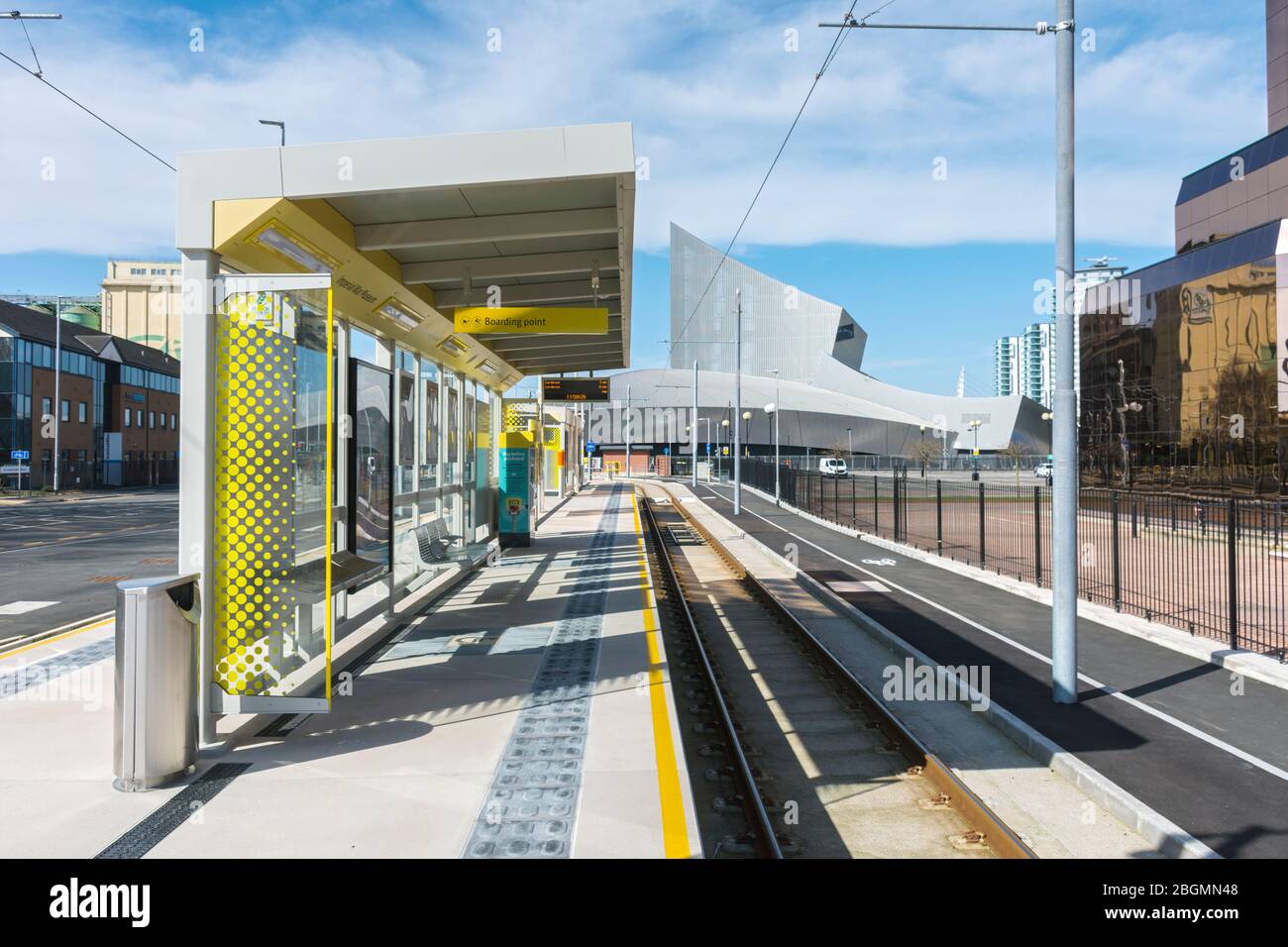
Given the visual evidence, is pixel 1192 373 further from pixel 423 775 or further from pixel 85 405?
pixel 85 405

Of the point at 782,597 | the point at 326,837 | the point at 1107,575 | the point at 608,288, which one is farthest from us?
the point at 1107,575

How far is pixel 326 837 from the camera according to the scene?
4664 mm

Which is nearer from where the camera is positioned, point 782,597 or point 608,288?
point 608,288

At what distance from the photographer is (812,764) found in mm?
7074

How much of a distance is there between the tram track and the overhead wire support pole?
5.66 ft

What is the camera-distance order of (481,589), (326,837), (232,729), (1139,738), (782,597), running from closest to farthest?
(326,837)
(232,729)
(1139,738)
(481,589)
(782,597)

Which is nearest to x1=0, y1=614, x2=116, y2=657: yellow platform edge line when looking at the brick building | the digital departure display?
the digital departure display

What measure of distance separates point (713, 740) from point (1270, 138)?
3598 centimetres

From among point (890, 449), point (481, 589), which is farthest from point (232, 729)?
point (890, 449)

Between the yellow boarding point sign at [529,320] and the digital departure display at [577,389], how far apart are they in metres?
14.9

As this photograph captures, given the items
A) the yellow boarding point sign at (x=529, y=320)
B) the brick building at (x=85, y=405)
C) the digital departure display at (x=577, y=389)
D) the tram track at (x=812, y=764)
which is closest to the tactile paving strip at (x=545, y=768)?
the tram track at (x=812, y=764)

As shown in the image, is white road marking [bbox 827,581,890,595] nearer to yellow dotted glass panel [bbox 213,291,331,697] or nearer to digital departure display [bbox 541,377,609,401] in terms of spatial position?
yellow dotted glass panel [bbox 213,291,331,697]

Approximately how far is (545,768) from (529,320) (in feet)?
20.6

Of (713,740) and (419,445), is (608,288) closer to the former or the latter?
(419,445)
